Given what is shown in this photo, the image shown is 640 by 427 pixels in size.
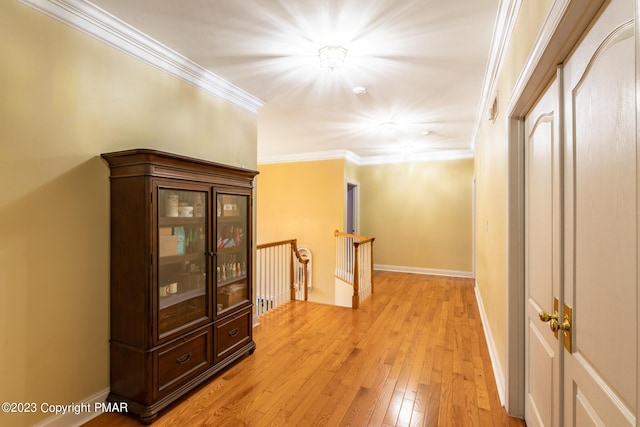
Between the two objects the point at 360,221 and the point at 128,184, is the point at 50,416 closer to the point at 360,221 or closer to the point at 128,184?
the point at 128,184

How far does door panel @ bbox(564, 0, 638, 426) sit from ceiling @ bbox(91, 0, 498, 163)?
1.22 metres

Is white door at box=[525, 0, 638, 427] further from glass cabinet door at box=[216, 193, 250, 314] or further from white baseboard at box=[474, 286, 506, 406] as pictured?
glass cabinet door at box=[216, 193, 250, 314]

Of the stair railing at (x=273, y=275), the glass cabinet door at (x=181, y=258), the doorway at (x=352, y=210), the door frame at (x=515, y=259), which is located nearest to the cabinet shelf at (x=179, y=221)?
the glass cabinet door at (x=181, y=258)

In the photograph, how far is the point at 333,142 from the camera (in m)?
5.57

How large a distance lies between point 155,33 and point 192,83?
56 centimetres

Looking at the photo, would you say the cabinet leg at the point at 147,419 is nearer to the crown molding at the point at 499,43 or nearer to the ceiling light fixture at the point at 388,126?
the crown molding at the point at 499,43

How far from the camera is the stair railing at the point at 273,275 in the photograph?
421 centimetres

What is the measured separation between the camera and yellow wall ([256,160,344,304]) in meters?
6.20

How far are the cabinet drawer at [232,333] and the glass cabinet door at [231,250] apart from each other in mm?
126

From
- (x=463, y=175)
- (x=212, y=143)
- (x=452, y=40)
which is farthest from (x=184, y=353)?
(x=463, y=175)

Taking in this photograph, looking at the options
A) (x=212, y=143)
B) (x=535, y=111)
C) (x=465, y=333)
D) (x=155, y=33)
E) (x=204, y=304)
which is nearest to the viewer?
(x=535, y=111)

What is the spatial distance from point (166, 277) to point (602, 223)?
2422mm

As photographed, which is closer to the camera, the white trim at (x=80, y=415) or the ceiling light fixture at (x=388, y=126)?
the white trim at (x=80, y=415)

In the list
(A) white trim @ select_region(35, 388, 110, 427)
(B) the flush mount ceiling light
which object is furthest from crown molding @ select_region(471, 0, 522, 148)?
(A) white trim @ select_region(35, 388, 110, 427)
